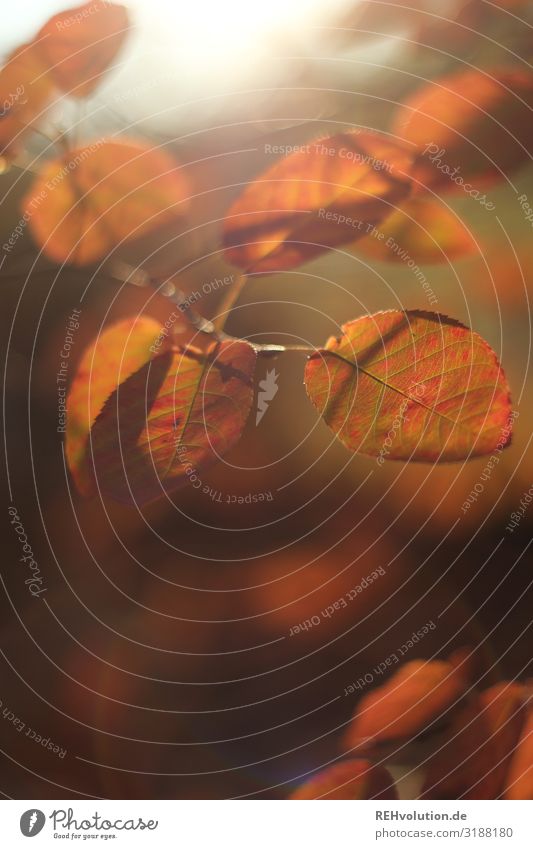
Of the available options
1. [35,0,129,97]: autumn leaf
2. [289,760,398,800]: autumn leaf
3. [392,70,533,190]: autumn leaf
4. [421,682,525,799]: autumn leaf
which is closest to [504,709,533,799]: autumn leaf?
[421,682,525,799]: autumn leaf

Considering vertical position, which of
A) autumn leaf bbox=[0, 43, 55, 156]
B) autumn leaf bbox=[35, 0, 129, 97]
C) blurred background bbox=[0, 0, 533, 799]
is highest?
autumn leaf bbox=[35, 0, 129, 97]

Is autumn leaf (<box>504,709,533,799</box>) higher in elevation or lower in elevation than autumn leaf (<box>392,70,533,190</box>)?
→ lower

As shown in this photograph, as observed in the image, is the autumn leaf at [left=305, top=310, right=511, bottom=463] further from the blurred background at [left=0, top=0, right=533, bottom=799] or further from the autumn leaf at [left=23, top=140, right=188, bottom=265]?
the autumn leaf at [left=23, top=140, right=188, bottom=265]

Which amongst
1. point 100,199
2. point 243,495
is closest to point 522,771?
point 243,495

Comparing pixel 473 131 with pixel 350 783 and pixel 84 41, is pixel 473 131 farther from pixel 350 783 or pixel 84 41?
pixel 350 783

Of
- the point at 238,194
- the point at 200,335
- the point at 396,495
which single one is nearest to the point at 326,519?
Answer: the point at 396,495

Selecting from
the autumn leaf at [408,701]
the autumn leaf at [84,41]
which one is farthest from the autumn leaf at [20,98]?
the autumn leaf at [408,701]
